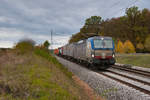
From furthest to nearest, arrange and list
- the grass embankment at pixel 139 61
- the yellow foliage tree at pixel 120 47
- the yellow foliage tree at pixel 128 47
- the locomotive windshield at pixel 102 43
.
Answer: the yellow foliage tree at pixel 120 47
the yellow foliage tree at pixel 128 47
the grass embankment at pixel 139 61
the locomotive windshield at pixel 102 43

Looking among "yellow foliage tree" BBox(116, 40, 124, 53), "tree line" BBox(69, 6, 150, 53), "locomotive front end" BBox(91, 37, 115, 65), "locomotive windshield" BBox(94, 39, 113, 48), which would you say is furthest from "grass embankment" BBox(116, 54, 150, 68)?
"yellow foliage tree" BBox(116, 40, 124, 53)

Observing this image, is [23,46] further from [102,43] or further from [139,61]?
[139,61]

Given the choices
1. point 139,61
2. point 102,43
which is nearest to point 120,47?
point 139,61

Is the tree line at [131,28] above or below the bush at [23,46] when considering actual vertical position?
above

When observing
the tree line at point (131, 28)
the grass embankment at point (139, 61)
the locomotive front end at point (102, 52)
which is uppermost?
the tree line at point (131, 28)

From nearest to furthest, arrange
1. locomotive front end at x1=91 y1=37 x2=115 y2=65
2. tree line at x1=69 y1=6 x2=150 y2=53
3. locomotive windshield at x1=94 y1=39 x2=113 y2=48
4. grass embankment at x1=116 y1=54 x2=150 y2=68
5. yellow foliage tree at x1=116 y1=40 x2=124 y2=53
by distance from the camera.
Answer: locomotive front end at x1=91 y1=37 x2=115 y2=65 → locomotive windshield at x1=94 y1=39 x2=113 y2=48 → grass embankment at x1=116 y1=54 x2=150 y2=68 → tree line at x1=69 y1=6 x2=150 y2=53 → yellow foliage tree at x1=116 y1=40 x2=124 y2=53

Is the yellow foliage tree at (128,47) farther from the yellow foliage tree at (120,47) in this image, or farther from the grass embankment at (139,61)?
the grass embankment at (139,61)

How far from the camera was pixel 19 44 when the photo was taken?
1681 cm

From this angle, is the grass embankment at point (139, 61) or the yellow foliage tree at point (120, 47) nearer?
the grass embankment at point (139, 61)

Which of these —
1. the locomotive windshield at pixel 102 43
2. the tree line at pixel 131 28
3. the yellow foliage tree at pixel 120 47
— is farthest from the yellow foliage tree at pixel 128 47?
the locomotive windshield at pixel 102 43

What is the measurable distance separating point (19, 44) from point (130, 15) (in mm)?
39743

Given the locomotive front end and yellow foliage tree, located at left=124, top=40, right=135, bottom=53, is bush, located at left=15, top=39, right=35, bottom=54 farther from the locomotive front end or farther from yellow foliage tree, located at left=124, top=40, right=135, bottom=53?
yellow foliage tree, located at left=124, top=40, right=135, bottom=53

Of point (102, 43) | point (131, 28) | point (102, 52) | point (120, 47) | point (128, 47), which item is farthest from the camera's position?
point (120, 47)

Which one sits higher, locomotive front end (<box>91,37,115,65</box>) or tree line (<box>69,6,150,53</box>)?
tree line (<box>69,6,150,53</box>)
